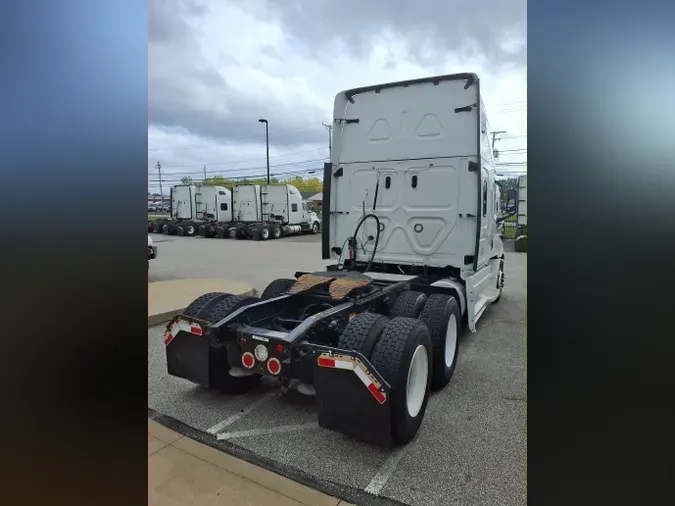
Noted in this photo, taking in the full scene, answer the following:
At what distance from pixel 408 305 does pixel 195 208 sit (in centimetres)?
2588

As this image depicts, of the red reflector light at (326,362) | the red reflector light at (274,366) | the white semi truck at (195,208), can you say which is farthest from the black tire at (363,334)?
the white semi truck at (195,208)

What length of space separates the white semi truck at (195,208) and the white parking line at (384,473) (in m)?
25.7

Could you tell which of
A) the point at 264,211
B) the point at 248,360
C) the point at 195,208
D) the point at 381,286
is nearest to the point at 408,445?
the point at 248,360

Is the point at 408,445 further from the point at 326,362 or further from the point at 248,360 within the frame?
the point at 248,360

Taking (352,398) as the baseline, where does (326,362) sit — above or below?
above

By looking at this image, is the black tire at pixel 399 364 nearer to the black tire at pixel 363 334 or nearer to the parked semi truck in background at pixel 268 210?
the black tire at pixel 363 334

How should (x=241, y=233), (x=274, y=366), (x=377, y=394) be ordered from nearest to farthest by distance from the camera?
(x=377, y=394) < (x=274, y=366) < (x=241, y=233)

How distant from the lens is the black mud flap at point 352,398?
104 inches

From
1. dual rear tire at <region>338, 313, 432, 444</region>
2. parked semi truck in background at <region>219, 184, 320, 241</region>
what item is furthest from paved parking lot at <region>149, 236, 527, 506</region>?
parked semi truck in background at <region>219, 184, 320, 241</region>

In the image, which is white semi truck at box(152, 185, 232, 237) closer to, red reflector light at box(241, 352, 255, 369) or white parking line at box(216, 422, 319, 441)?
red reflector light at box(241, 352, 255, 369)

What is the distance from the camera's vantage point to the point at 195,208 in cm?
2783
